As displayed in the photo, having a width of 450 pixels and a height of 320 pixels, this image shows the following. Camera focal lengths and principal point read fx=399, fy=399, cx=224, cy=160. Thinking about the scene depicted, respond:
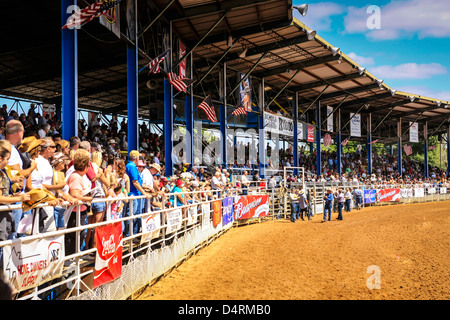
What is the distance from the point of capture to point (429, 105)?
1601 inches

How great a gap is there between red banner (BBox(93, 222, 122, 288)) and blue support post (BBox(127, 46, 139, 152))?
7466mm

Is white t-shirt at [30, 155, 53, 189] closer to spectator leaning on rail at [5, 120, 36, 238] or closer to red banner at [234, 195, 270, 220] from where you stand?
spectator leaning on rail at [5, 120, 36, 238]

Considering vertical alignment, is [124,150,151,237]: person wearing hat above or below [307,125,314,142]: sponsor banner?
below

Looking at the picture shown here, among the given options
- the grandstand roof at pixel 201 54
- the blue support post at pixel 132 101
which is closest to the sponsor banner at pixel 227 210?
the blue support post at pixel 132 101

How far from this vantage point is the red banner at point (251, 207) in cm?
1911

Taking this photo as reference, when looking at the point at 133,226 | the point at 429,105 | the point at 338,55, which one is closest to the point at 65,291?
the point at 133,226

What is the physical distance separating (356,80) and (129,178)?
2738cm

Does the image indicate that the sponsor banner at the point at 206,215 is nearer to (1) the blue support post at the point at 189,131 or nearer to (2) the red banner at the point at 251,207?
(2) the red banner at the point at 251,207

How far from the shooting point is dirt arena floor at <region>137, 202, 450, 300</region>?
7395 millimetres

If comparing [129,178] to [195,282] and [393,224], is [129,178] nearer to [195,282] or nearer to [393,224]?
[195,282]

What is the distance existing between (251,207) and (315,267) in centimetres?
1082

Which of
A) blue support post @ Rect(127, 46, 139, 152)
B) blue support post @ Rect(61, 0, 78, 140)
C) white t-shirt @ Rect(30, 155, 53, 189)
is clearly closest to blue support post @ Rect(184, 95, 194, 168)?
blue support post @ Rect(127, 46, 139, 152)

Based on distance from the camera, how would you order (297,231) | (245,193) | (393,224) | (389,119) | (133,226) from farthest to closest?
(389,119)
(245,193)
(393,224)
(297,231)
(133,226)

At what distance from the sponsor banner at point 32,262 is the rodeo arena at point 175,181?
0.02m
